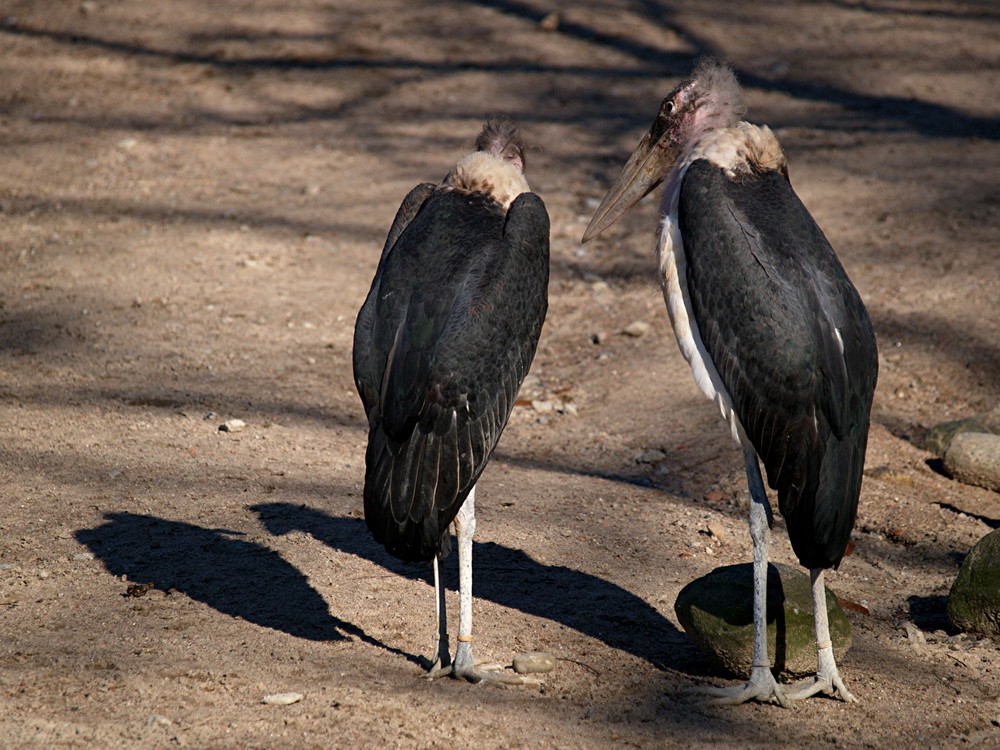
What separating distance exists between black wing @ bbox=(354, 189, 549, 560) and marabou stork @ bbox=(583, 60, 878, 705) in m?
0.46

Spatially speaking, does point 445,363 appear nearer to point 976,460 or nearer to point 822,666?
point 822,666

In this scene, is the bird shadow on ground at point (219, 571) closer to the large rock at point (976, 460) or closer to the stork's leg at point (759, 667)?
the stork's leg at point (759, 667)

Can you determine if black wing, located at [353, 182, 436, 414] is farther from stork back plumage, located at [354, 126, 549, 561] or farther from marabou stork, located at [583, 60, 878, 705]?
marabou stork, located at [583, 60, 878, 705]

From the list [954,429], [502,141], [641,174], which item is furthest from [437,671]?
[954,429]

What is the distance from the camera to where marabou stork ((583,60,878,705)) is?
3.30 m

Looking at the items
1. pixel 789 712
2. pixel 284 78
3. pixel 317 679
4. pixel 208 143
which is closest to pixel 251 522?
pixel 317 679

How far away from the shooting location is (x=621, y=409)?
568 centimetres

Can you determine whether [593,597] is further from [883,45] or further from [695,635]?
[883,45]

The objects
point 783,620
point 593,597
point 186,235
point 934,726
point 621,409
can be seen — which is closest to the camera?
point 934,726

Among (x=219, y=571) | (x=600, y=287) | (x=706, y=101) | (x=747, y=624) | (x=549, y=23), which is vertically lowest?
(x=219, y=571)

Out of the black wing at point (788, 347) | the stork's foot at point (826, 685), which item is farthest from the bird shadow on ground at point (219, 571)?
the black wing at point (788, 347)

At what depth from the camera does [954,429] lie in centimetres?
523

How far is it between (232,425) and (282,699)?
2.23 meters

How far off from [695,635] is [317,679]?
1.10 meters
